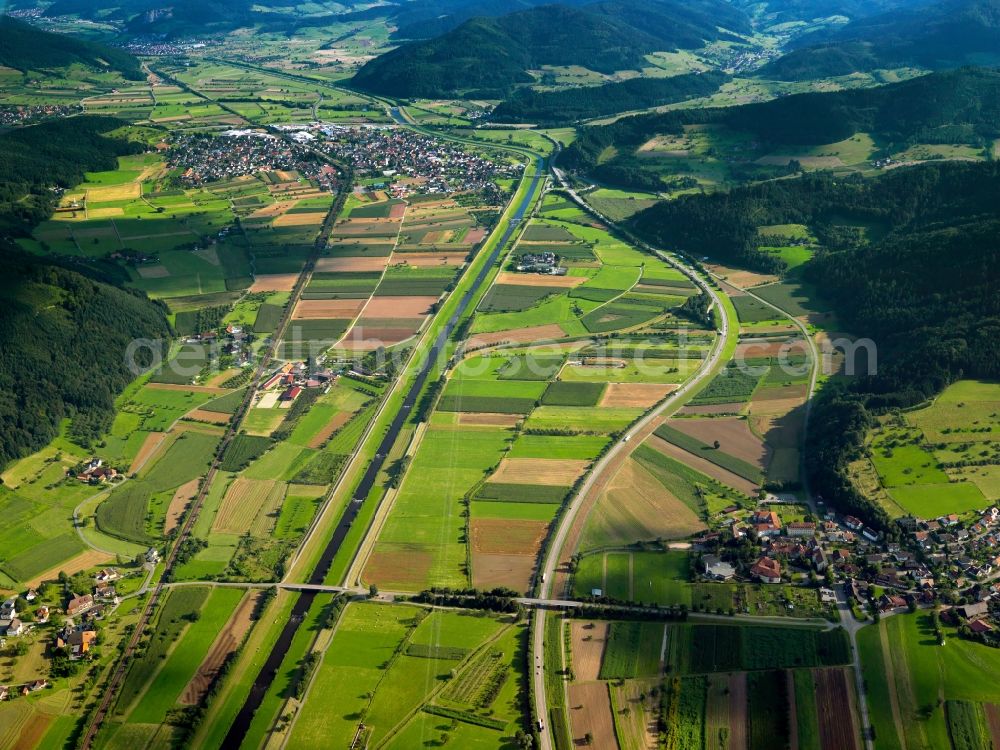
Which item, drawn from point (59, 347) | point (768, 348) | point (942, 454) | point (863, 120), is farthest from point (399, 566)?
point (863, 120)

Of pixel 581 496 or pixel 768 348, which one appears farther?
pixel 768 348

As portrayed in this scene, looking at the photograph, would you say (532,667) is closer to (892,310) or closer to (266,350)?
(266,350)

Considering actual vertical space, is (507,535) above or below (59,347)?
below

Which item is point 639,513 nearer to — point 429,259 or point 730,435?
point 730,435

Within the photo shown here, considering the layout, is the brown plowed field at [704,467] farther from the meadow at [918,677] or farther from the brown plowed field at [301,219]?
the brown plowed field at [301,219]

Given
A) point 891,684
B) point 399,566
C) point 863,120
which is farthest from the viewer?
point 863,120

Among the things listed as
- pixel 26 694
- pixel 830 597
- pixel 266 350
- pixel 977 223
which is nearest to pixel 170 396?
pixel 266 350
